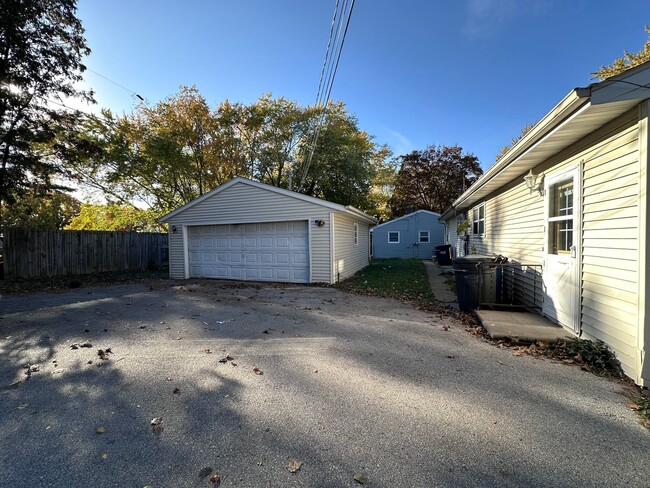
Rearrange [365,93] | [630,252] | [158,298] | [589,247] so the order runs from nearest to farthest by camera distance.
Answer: [630,252] < [589,247] < [158,298] < [365,93]

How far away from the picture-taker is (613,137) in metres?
3.42

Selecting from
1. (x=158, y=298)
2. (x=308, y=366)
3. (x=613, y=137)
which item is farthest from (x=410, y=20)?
(x=158, y=298)

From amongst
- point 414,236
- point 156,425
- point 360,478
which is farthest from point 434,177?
point 156,425

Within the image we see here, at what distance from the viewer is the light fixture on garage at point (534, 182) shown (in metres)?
5.33

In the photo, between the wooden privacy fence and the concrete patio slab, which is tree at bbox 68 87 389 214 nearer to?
the wooden privacy fence

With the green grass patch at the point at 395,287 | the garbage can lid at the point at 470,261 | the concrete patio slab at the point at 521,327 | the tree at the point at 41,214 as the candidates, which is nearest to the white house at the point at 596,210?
the concrete patio slab at the point at 521,327

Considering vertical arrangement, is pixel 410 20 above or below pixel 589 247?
above

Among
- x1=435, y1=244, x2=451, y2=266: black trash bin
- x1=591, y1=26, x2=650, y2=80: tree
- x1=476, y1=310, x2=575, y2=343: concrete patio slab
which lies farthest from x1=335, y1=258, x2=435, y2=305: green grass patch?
x1=591, y1=26, x2=650, y2=80: tree

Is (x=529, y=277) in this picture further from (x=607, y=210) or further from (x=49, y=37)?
(x=49, y=37)

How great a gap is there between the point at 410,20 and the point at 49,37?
11527mm

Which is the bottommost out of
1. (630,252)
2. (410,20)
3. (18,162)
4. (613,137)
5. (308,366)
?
(308,366)

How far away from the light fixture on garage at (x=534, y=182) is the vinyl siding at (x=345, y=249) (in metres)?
5.53

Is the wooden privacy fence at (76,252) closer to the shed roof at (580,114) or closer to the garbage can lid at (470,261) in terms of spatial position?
the garbage can lid at (470,261)

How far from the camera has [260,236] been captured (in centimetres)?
1041
